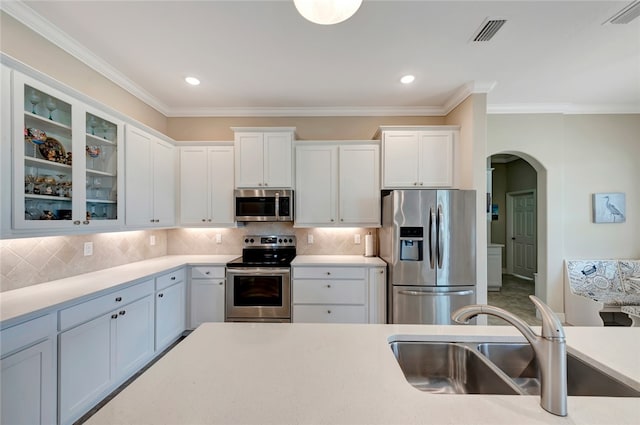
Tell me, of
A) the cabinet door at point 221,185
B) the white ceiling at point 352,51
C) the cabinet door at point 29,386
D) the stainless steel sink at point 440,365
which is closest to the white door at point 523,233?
the white ceiling at point 352,51

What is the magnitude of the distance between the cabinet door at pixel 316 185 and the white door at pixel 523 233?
17.5ft

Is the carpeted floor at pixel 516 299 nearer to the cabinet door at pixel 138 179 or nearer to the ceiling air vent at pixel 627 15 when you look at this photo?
the ceiling air vent at pixel 627 15

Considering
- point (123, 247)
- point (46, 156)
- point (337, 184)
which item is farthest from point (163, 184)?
point (337, 184)

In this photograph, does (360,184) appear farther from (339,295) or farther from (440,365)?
(440,365)

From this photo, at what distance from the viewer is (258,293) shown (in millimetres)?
Result: 3104

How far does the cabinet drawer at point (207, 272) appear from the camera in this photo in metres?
3.16

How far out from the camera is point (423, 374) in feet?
4.17

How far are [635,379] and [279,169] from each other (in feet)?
10.3

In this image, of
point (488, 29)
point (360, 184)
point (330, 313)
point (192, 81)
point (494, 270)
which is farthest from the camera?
point (494, 270)

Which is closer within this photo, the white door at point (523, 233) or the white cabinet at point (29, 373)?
the white cabinet at point (29, 373)

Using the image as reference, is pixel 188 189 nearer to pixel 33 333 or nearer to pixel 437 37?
pixel 33 333

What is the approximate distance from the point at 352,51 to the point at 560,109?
3287 millimetres

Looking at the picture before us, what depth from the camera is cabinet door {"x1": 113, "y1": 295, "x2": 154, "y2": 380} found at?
7.14 feet

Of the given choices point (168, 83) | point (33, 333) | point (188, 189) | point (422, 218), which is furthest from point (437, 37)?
point (33, 333)
